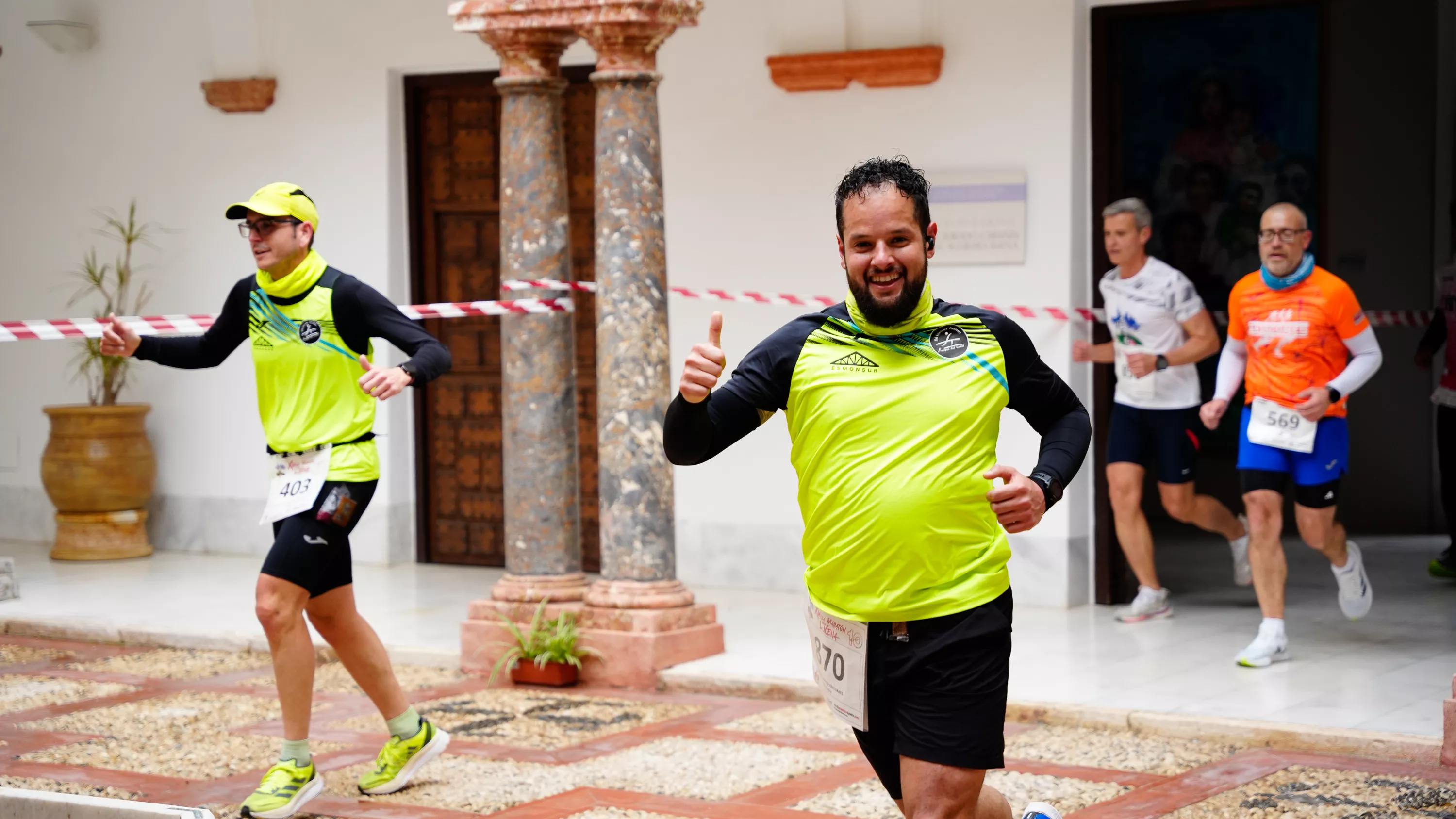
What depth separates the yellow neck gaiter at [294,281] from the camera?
592 cm

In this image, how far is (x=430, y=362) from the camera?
5.70 metres

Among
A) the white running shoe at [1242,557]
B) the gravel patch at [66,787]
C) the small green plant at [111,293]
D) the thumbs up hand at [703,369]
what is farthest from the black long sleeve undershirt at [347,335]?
the small green plant at [111,293]

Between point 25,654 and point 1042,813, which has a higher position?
point 1042,813

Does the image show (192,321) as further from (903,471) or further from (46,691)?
(903,471)

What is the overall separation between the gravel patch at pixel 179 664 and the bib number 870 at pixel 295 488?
274cm

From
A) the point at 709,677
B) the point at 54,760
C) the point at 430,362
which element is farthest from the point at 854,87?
the point at 54,760

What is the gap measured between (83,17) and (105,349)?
22.7 feet

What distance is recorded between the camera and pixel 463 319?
11203mm

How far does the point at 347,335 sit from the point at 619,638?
2.42 m

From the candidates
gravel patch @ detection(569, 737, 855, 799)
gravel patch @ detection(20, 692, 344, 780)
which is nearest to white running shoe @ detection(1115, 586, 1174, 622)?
gravel patch @ detection(569, 737, 855, 799)

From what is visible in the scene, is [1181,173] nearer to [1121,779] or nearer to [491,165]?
[491,165]

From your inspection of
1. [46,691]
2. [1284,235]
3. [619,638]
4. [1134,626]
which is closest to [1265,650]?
[1134,626]

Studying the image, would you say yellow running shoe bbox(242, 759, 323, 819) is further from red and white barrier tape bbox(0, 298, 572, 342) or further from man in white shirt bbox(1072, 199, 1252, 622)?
man in white shirt bbox(1072, 199, 1252, 622)

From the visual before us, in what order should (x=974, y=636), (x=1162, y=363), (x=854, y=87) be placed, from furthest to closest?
(x=854, y=87)
(x=1162, y=363)
(x=974, y=636)
